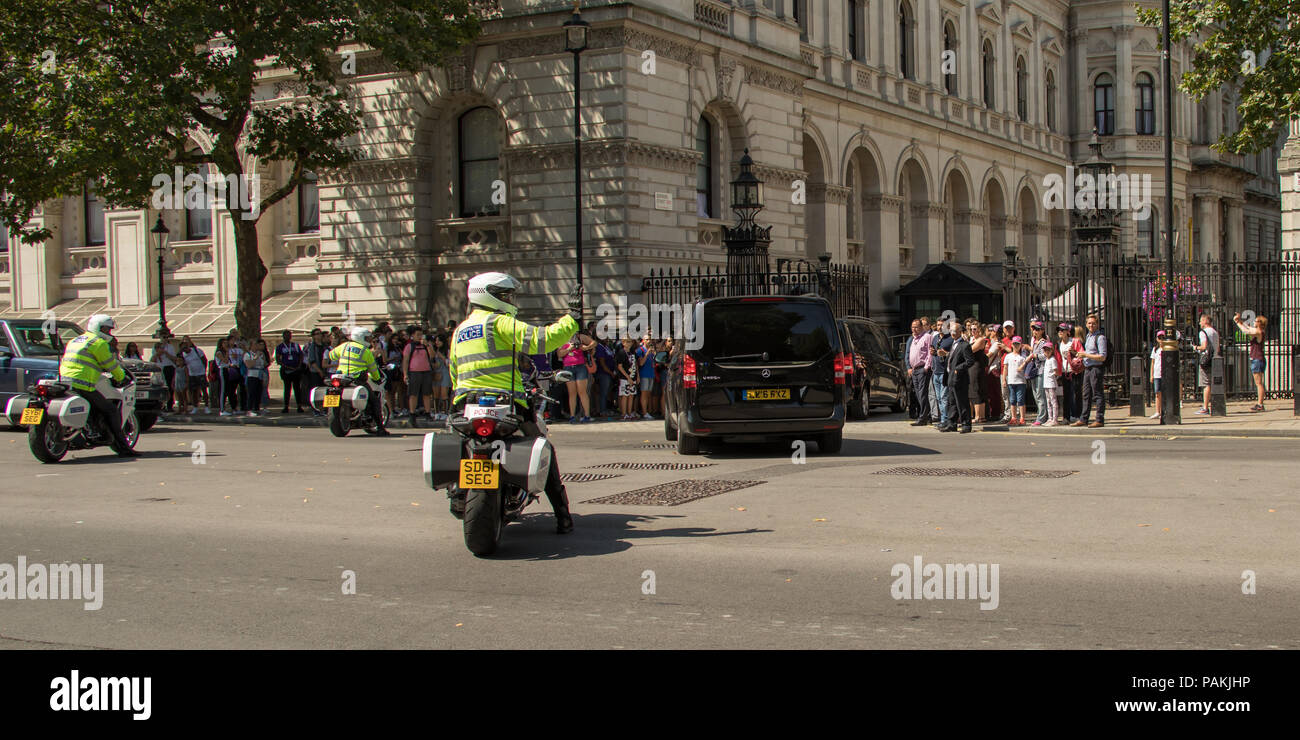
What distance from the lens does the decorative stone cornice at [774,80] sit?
1324 inches

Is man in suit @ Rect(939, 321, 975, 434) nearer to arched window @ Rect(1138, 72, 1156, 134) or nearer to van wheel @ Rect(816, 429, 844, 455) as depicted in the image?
van wheel @ Rect(816, 429, 844, 455)

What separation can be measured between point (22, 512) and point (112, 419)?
5.08 m

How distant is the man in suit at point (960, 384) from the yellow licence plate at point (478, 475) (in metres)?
12.3

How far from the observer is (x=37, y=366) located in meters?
22.0

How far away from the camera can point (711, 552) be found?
29.3ft

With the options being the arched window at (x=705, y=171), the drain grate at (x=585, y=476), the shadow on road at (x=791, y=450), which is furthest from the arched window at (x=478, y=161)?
the drain grate at (x=585, y=476)

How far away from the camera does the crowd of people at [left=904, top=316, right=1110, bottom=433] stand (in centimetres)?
1980

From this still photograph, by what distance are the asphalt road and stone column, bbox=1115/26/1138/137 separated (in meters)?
50.4

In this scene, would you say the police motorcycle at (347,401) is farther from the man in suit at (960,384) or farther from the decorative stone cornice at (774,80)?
the decorative stone cornice at (774,80)
